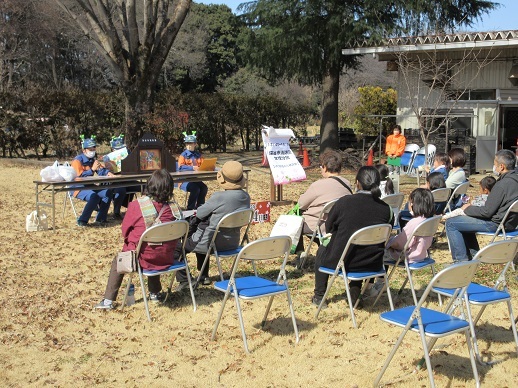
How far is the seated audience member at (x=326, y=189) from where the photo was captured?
648cm

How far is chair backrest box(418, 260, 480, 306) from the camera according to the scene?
3.72m

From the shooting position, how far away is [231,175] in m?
6.09

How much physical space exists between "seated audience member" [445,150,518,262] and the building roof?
911 cm

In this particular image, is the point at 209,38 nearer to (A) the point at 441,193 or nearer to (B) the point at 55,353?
(A) the point at 441,193

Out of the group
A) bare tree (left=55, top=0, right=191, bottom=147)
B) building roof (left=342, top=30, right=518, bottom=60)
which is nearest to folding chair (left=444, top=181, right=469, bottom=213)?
building roof (left=342, top=30, right=518, bottom=60)

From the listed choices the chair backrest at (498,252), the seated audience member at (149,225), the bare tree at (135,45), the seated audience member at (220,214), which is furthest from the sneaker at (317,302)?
the bare tree at (135,45)

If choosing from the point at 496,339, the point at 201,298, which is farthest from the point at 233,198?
the point at 496,339

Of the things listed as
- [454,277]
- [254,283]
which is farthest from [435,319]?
[254,283]

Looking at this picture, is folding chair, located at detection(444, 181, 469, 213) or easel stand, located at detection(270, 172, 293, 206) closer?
folding chair, located at detection(444, 181, 469, 213)

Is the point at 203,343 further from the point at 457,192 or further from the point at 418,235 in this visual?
the point at 457,192

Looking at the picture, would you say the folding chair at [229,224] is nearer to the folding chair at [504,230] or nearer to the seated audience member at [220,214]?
the seated audience member at [220,214]

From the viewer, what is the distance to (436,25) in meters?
17.5

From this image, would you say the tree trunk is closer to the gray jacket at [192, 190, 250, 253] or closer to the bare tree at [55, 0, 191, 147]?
the bare tree at [55, 0, 191, 147]

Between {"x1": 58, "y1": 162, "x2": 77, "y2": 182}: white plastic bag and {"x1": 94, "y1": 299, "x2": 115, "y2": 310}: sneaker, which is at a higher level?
{"x1": 58, "y1": 162, "x2": 77, "y2": 182}: white plastic bag
